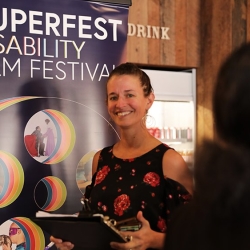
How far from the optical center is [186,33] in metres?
4.67

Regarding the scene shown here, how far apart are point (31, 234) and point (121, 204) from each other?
1153 millimetres

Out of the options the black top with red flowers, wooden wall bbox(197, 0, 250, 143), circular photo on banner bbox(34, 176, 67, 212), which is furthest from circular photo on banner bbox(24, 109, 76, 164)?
wooden wall bbox(197, 0, 250, 143)

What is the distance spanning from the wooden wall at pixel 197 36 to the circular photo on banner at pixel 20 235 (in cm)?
179

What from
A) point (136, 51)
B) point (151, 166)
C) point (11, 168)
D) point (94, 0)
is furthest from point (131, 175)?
point (136, 51)

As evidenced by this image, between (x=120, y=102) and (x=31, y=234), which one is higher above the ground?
(x=120, y=102)

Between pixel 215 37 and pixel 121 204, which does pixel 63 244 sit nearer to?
pixel 121 204

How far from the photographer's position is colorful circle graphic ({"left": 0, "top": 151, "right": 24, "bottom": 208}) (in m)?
3.03

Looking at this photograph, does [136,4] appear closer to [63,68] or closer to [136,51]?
[136,51]

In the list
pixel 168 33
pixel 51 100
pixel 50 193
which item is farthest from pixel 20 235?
pixel 168 33

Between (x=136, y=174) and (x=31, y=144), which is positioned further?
(x=31, y=144)

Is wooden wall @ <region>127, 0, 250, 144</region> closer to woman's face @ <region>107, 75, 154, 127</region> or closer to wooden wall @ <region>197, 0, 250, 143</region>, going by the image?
wooden wall @ <region>197, 0, 250, 143</region>

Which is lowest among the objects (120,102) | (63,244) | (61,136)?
(63,244)

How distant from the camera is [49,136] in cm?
318

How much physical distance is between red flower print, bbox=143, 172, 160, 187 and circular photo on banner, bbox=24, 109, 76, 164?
1.18 metres
